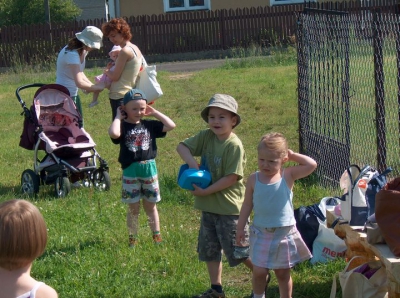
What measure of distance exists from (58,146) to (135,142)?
257cm

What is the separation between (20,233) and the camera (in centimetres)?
303

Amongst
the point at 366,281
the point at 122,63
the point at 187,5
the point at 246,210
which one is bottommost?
the point at 366,281

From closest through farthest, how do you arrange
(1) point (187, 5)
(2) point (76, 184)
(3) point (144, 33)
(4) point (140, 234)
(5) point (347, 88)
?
1. (4) point (140, 234)
2. (5) point (347, 88)
3. (2) point (76, 184)
4. (3) point (144, 33)
5. (1) point (187, 5)

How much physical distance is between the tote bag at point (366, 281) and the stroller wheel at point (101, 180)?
429 centimetres

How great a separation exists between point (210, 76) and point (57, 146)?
35.5ft

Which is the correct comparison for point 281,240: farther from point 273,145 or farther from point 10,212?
point 10,212

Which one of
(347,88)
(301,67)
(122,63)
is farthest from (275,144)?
(301,67)

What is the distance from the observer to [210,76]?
749 inches

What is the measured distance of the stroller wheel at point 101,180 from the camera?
8680mm

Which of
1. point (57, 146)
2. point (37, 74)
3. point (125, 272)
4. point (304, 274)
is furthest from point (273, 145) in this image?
point (37, 74)

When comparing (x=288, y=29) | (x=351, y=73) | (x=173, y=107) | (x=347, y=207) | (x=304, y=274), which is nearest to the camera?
(x=347, y=207)

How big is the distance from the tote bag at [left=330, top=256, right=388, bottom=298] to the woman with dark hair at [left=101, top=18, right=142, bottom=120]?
4.07 m

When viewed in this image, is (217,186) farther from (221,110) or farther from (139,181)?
(139,181)

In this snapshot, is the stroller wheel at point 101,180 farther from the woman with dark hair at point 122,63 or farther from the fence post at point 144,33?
the fence post at point 144,33
